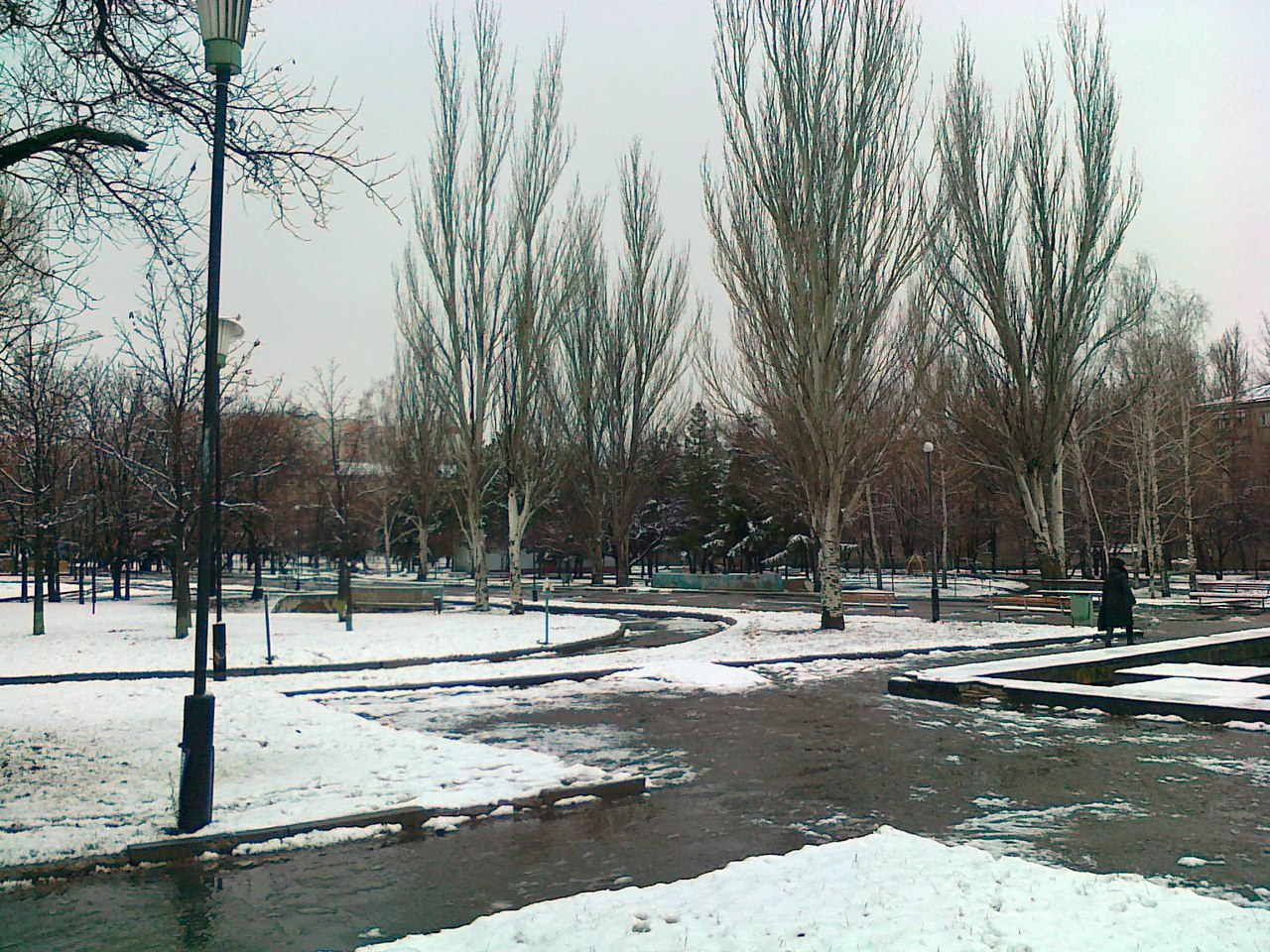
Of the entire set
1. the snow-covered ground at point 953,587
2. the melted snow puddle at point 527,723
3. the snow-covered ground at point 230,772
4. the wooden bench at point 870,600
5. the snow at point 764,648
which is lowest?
the snow-covered ground at point 953,587

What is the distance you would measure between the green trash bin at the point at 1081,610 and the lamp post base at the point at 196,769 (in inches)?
883

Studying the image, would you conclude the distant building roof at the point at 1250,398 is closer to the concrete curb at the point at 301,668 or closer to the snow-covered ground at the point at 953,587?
the snow-covered ground at the point at 953,587

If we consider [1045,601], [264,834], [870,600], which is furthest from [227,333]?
[870,600]

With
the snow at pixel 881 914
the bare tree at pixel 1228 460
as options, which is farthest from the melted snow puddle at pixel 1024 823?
the bare tree at pixel 1228 460

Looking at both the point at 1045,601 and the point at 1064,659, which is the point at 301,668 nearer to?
the point at 1064,659

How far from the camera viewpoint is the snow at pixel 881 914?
15.2 ft

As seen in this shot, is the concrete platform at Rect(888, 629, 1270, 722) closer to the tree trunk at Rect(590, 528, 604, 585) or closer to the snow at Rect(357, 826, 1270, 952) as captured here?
the snow at Rect(357, 826, 1270, 952)

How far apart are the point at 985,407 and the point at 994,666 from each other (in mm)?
22316

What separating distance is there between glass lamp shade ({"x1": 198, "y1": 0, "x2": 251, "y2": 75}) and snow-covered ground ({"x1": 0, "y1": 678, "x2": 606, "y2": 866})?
539 centimetres

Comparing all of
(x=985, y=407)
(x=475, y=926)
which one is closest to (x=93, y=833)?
(x=475, y=926)

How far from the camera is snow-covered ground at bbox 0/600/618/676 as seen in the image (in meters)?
17.1

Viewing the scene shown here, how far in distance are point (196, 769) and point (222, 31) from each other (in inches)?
206

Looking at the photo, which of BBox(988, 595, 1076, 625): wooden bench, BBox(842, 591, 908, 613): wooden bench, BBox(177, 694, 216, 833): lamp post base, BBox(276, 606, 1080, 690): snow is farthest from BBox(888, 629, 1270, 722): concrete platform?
BBox(842, 591, 908, 613): wooden bench

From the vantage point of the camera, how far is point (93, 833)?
6672 millimetres
